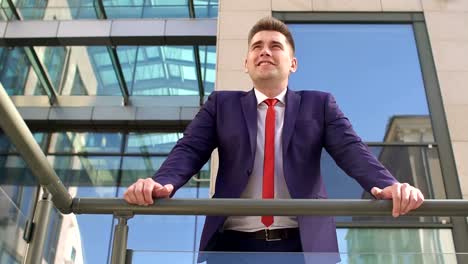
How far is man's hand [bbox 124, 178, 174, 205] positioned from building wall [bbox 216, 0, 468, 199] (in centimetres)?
449

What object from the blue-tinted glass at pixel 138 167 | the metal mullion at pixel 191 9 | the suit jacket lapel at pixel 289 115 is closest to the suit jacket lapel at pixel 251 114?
the suit jacket lapel at pixel 289 115

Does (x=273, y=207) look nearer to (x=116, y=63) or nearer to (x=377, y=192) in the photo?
(x=377, y=192)

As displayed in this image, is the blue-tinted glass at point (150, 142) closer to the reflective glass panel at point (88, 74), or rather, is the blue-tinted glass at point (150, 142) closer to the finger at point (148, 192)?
the reflective glass panel at point (88, 74)

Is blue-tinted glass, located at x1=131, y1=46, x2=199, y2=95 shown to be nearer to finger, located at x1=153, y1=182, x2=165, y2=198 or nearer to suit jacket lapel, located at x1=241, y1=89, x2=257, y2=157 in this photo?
suit jacket lapel, located at x1=241, y1=89, x2=257, y2=157

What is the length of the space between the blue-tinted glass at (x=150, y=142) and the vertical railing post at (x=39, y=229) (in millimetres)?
9115

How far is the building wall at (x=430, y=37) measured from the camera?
677cm

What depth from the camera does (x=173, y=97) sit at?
11547 mm

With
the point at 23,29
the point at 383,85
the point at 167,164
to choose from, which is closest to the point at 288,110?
the point at 167,164

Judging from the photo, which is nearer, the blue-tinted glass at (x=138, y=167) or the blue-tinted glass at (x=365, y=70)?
the blue-tinted glass at (x=365, y=70)

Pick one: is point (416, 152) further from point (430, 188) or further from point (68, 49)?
point (68, 49)

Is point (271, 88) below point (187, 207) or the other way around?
the other way around

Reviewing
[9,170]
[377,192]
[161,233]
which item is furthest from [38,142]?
[377,192]

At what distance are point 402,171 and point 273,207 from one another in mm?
4448

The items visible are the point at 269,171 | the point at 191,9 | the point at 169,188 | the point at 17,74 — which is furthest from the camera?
the point at 17,74
